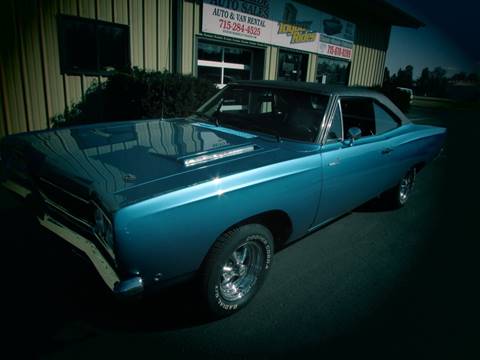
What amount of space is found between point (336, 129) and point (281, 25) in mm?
8345

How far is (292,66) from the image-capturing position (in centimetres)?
1162

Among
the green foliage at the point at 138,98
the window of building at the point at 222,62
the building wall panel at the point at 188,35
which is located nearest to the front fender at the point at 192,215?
the green foliage at the point at 138,98

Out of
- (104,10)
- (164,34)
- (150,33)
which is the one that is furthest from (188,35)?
(104,10)

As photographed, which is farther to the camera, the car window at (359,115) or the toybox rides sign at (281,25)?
the toybox rides sign at (281,25)

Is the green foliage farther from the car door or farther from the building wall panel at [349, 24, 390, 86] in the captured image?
the building wall panel at [349, 24, 390, 86]

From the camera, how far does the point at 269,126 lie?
318cm

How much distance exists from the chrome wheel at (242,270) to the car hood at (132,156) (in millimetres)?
652

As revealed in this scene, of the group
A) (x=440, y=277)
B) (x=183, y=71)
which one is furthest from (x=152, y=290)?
(x=183, y=71)

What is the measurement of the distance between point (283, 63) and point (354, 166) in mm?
8812

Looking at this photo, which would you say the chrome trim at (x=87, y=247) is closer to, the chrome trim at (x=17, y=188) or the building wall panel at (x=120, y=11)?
the chrome trim at (x=17, y=188)

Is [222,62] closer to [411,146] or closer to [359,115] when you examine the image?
[359,115]

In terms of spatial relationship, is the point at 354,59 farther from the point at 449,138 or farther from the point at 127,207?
the point at 127,207

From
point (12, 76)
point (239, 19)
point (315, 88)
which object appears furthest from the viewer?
point (239, 19)

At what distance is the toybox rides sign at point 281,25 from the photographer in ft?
28.0
